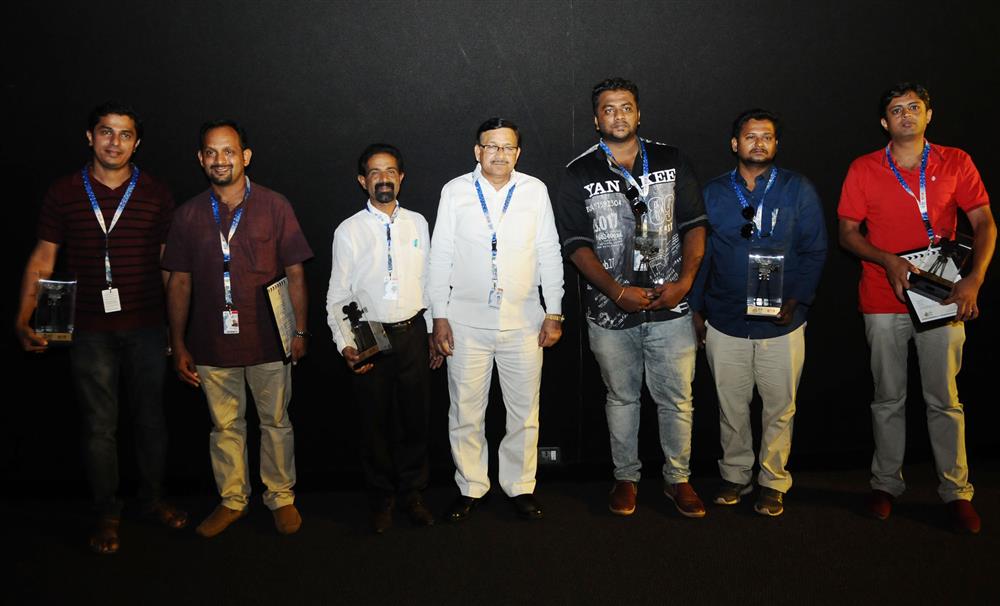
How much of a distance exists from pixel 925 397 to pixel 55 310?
3941mm

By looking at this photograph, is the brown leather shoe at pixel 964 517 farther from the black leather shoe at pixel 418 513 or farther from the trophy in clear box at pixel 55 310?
the trophy in clear box at pixel 55 310

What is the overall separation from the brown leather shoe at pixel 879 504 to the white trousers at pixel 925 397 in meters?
0.03

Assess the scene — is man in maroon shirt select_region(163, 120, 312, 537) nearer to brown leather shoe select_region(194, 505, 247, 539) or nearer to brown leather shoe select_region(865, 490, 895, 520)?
brown leather shoe select_region(194, 505, 247, 539)

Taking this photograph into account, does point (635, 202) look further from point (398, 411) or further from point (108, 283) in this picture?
point (108, 283)

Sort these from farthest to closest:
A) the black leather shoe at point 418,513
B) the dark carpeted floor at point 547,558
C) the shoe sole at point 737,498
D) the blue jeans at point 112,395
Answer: the shoe sole at point 737,498, the black leather shoe at point 418,513, the blue jeans at point 112,395, the dark carpeted floor at point 547,558

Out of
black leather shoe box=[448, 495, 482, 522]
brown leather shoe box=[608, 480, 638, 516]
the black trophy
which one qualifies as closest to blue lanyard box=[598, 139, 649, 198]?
the black trophy

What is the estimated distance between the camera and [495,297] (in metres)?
3.34

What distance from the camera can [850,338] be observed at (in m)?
4.12

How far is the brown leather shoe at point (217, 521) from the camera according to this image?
3365 mm

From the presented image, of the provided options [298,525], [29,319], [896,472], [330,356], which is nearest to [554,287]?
[330,356]

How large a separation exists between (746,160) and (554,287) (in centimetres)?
107

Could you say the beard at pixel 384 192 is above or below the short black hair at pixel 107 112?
below

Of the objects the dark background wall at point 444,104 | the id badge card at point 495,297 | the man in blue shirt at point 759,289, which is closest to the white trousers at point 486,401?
the id badge card at point 495,297

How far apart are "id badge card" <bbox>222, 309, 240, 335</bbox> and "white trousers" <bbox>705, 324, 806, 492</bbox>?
221cm
